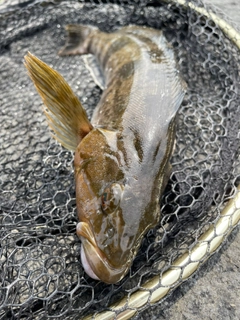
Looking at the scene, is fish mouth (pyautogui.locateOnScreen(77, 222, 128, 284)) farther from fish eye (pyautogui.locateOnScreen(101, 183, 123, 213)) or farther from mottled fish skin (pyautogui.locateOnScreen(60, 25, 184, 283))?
fish eye (pyautogui.locateOnScreen(101, 183, 123, 213))

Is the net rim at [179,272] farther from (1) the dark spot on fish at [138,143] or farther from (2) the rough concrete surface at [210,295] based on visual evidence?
(1) the dark spot on fish at [138,143]

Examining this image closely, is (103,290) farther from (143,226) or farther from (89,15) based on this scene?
(89,15)

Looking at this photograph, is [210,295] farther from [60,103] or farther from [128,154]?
[60,103]

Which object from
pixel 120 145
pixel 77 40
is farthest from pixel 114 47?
pixel 120 145

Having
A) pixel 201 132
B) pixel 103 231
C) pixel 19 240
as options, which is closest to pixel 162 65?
pixel 201 132

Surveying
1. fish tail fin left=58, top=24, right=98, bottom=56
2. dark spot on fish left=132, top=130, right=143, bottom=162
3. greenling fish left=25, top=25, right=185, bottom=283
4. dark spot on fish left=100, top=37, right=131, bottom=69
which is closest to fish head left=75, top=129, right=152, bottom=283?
greenling fish left=25, top=25, right=185, bottom=283

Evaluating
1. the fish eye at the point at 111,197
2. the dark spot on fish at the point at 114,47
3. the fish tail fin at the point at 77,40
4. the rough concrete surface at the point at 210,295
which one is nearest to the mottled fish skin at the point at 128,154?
the fish eye at the point at 111,197

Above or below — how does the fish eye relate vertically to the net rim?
above
